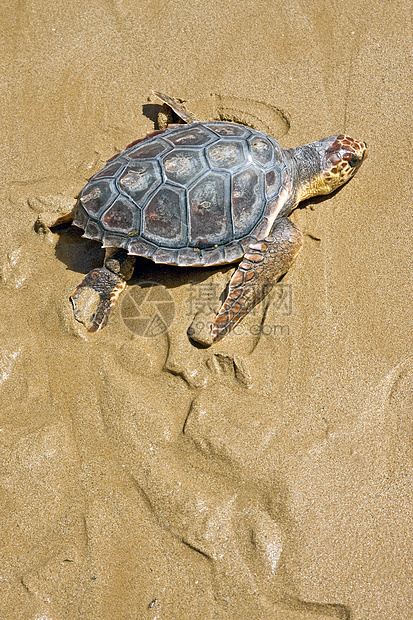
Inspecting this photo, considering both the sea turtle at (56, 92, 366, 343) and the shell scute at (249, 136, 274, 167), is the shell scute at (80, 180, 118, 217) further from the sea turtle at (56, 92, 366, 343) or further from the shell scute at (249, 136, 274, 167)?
the shell scute at (249, 136, 274, 167)

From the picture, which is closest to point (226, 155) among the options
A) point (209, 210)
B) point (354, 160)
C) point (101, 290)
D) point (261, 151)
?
point (261, 151)

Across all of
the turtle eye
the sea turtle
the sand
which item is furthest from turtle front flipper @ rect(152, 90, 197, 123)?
the turtle eye

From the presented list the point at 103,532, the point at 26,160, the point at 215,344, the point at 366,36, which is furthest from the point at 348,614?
the point at 366,36

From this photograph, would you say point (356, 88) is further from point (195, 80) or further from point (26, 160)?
point (26, 160)

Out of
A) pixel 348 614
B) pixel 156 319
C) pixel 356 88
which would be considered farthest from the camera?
pixel 356 88

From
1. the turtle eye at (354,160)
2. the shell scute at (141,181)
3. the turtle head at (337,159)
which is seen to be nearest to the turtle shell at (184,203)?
the shell scute at (141,181)

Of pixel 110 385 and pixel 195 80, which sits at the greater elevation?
pixel 195 80

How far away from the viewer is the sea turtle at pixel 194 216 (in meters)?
3.60

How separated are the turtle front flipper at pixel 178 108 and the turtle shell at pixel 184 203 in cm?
75

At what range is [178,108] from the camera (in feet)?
14.8

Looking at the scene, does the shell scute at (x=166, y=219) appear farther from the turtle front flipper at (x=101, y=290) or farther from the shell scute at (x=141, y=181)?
the turtle front flipper at (x=101, y=290)

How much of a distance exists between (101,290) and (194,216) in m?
0.99

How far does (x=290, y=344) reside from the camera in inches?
138

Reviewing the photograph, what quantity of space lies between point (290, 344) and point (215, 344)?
0.60 meters
